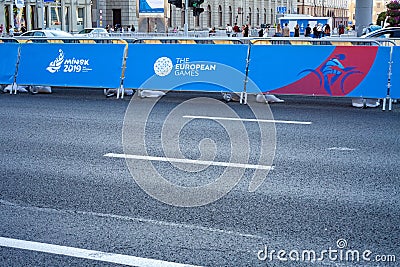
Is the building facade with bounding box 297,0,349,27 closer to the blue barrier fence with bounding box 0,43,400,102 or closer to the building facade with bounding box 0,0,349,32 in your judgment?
the building facade with bounding box 0,0,349,32

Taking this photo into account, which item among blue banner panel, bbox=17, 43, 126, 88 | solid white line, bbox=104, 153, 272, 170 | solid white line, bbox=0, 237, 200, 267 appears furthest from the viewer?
blue banner panel, bbox=17, 43, 126, 88

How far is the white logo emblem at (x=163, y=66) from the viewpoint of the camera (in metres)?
14.6

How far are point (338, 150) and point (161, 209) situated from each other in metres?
3.66

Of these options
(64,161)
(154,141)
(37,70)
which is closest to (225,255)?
(64,161)

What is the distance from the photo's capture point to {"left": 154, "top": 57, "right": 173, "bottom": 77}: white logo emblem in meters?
14.6

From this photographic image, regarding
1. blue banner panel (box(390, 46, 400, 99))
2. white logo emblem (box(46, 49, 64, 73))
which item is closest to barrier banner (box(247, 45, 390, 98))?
blue banner panel (box(390, 46, 400, 99))

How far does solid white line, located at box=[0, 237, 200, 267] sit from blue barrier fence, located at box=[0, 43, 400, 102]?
8.95 meters

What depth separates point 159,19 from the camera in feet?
145

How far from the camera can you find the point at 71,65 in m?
15.7

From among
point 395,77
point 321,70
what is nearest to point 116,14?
point 321,70

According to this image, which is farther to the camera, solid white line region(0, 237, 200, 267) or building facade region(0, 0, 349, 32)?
building facade region(0, 0, 349, 32)

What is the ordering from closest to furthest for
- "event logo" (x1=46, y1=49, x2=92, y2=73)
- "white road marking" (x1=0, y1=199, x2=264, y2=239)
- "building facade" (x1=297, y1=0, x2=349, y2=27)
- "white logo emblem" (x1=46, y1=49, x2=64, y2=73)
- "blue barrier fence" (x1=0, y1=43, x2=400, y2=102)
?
1. "white road marking" (x1=0, y1=199, x2=264, y2=239)
2. "blue barrier fence" (x1=0, y1=43, x2=400, y2=102)
3. "event logo" (x1=46, y1=49, x2=92, y2=73)
4. "white logo emblem" (x1=46, y1=49, x2=64, y2=73)
5. "building facade" (x1=297, y1=0, x2=349, y2=27)

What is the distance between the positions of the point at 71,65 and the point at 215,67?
147 inches

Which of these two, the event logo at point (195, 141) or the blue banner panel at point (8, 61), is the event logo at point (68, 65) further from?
the event logo at point (195, 141)
